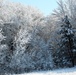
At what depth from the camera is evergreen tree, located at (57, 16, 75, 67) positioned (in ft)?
101

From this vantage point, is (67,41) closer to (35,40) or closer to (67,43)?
(67,43)

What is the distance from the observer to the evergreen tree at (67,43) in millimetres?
30719

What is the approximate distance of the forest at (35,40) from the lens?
29312 millimetres

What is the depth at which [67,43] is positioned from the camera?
3120 cm

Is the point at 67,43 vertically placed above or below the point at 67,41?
below

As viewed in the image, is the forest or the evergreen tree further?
the evergreen tree

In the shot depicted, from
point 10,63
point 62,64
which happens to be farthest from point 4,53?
point 62,64

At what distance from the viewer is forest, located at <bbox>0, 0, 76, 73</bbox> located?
29312 millimetres

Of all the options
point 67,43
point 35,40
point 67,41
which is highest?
point 35,40

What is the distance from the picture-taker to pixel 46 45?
109 feet

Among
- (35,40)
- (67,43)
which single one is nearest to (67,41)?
(67,43)

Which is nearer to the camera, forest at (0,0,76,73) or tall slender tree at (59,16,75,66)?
forest at (0,0,76,73)

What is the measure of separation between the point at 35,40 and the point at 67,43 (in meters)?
5.07

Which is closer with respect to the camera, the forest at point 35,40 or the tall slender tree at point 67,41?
the forest at point 35,40
